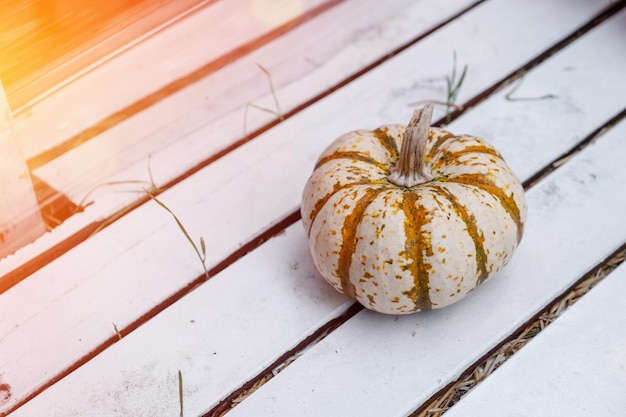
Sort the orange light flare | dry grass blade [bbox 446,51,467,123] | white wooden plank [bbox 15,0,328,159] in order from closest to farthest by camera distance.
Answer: white wooden plank [bbox 15,0,328,159]
dry grass blade [bbox 446,51,467,123]
the orange light flare

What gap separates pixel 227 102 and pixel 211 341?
69 cm

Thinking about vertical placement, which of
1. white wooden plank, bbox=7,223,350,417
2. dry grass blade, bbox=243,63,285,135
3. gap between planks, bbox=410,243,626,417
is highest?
dry grass blade, bbox=243,63,285,135

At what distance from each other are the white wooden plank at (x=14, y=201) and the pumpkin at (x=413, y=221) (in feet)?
1.94

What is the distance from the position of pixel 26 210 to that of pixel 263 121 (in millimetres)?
579

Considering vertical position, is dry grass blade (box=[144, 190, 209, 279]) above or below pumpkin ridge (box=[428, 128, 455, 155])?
below

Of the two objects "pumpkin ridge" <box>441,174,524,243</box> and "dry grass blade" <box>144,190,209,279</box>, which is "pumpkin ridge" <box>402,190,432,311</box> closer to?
"pumpkin ridge" <box>441,174,524,243</box>

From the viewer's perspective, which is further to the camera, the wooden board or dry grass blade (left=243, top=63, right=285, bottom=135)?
dry grass blade (left=243, top=63, right=285, bottom=135)

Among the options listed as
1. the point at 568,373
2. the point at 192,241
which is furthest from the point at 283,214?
the point at 568,373

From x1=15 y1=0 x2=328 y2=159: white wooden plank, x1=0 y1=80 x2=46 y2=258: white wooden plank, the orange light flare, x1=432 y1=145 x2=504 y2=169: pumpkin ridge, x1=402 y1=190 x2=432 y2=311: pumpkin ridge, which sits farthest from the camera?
the orange light flare

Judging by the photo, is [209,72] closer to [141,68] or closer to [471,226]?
[141,68]

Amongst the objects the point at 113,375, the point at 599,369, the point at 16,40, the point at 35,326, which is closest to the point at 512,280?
the point at 599,369

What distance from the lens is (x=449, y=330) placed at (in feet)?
4.79

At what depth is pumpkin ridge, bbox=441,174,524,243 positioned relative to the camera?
140 cm

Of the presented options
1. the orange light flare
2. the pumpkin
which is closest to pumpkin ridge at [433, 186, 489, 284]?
the pumpkin
